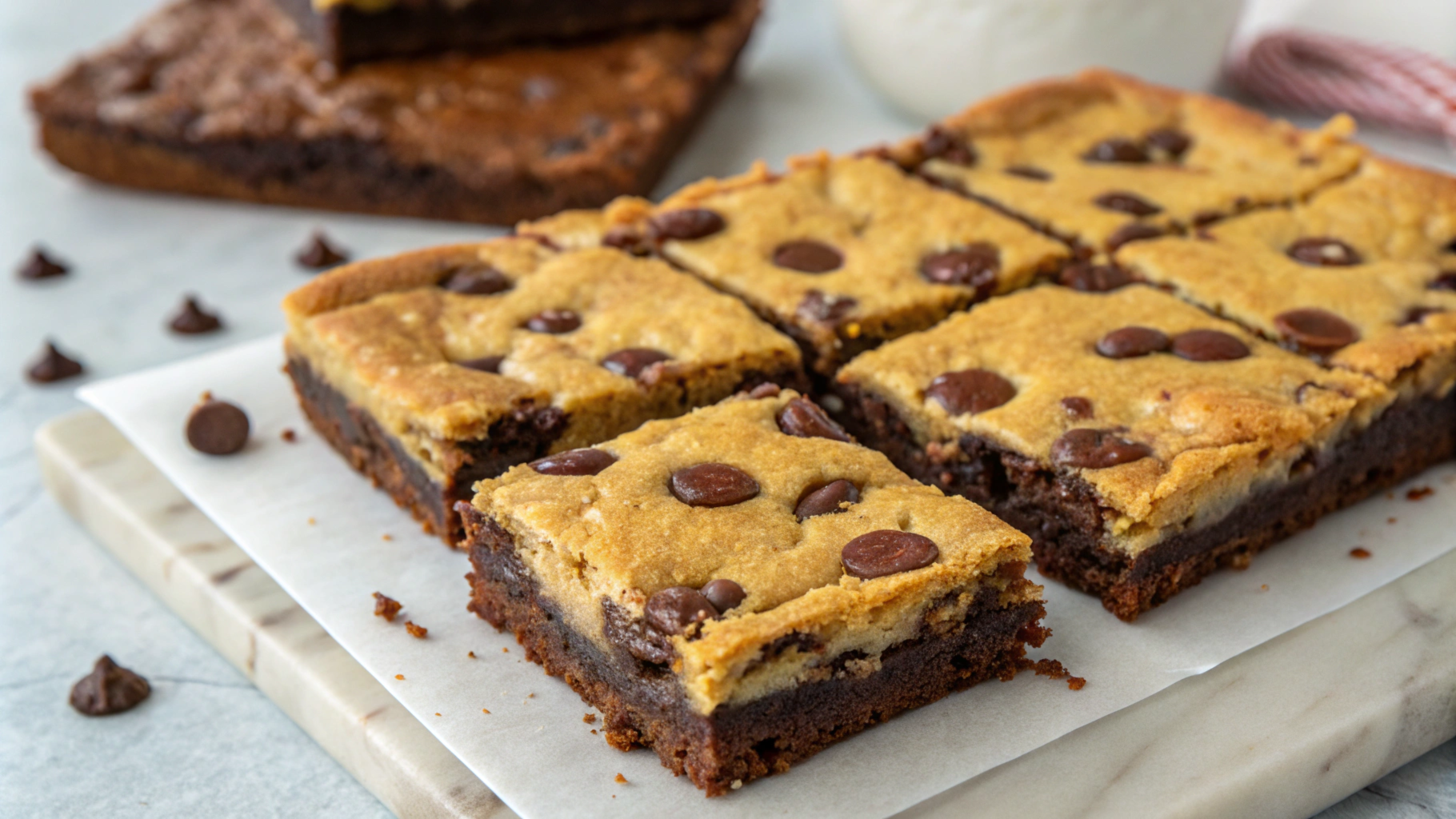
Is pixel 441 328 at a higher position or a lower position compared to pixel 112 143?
higher

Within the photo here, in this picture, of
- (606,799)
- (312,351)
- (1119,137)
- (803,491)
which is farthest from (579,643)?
(1119,137)

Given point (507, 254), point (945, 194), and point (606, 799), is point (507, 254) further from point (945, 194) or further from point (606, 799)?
point (606, 799)

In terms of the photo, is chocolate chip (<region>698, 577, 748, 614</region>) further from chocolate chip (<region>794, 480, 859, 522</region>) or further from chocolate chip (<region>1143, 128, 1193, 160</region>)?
chocolate chip (<region>1143, 128, 1193, 160</region>)

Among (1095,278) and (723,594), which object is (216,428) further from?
(1095,278)

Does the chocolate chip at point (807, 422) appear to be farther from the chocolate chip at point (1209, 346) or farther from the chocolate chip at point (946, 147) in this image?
the chocolate chip at point (946, 147)

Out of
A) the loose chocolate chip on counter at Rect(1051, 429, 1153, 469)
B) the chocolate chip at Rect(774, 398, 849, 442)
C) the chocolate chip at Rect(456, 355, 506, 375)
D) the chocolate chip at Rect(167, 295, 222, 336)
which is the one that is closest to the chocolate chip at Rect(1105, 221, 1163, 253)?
the loose chocolate chip on counter at Rect(1051, 429, 1153, 469)

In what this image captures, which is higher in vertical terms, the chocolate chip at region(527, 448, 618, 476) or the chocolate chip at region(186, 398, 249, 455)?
the chocolate chip at region(527, 448, 618, 476)
